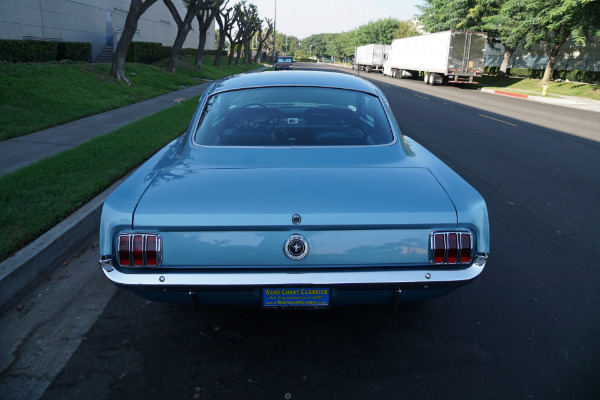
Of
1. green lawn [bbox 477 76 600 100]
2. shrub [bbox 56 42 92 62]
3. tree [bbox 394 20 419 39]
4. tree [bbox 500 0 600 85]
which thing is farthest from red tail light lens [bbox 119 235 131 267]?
tree [bbox 394 20 419 39]

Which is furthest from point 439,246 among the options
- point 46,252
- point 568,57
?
point 568,57

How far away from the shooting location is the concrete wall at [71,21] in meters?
20.2

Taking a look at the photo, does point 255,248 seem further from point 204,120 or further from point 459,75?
point 459,75

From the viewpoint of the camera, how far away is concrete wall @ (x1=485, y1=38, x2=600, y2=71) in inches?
1363

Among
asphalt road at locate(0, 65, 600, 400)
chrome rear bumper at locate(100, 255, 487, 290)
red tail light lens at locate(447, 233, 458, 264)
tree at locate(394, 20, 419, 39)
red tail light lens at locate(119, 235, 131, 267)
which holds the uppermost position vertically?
tree at locate(394, 20, 419, 39)

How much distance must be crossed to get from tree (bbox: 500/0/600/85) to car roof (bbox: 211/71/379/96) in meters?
25.1

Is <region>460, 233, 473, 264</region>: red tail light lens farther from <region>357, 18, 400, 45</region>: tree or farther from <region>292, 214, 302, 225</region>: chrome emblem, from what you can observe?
<region>357, 18, 400, 45</region>: tree

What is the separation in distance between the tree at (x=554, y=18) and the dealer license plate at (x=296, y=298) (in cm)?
2714

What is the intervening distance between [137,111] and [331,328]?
11.6 meters

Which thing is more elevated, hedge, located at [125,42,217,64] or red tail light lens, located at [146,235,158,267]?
hedge, located at [125,42,217,64]

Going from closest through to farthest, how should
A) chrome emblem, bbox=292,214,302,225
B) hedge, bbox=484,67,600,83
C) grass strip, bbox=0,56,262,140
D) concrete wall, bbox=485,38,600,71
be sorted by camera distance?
chrome emblem, bbox=292,214,302,225 < grass strip, bbox=0,56,262,140 < hedge, bbox=484,67,600,83 < concrete wall, bbox=485,38,600,71

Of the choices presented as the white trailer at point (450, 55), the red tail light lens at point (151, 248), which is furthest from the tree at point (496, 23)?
the red tail light lens at point (151, 248)

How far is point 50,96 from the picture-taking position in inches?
490

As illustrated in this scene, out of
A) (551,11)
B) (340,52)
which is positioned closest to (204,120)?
(551,11)
